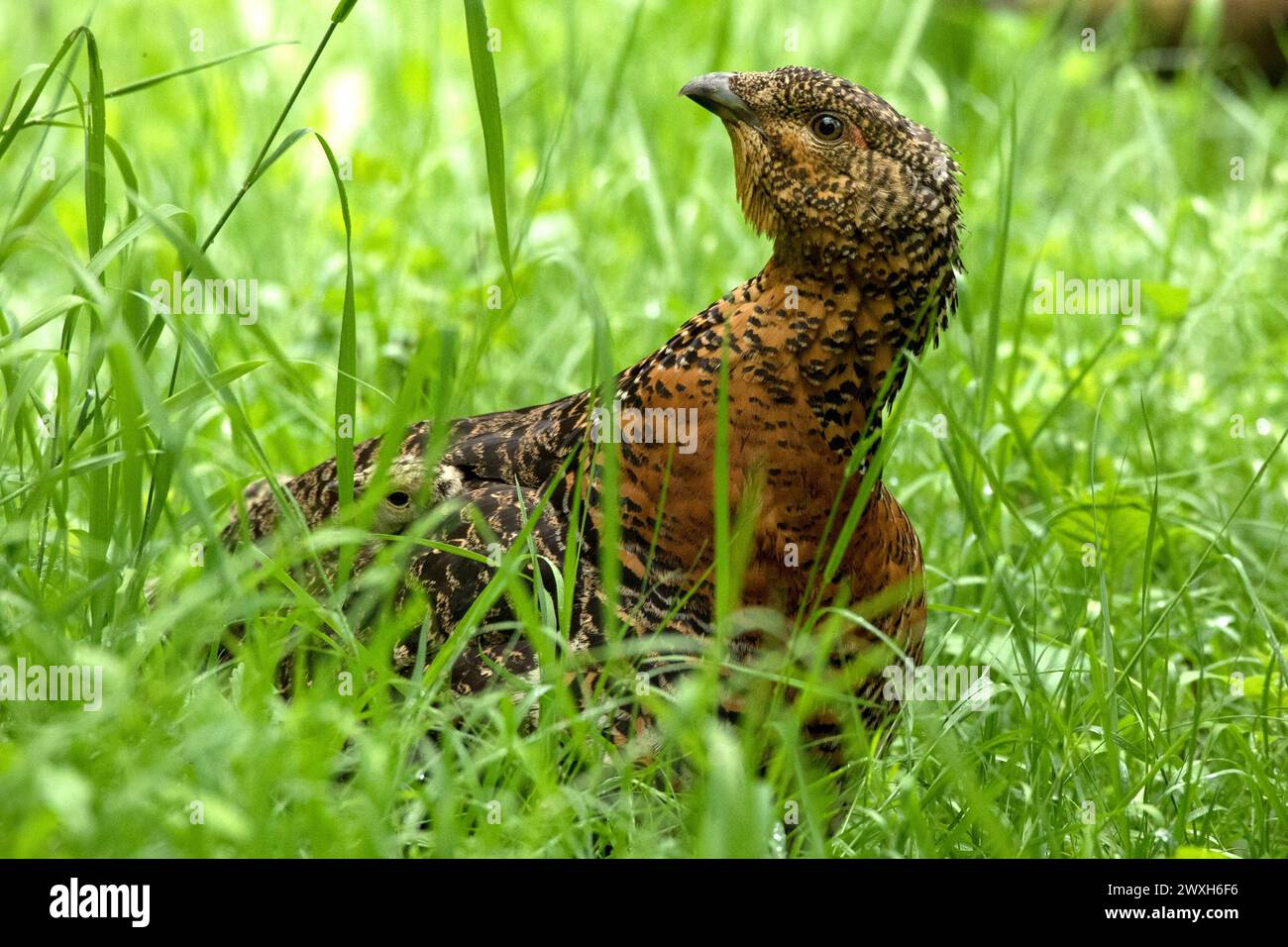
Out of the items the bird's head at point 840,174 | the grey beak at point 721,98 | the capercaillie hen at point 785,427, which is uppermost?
the grey beak at point 721,98

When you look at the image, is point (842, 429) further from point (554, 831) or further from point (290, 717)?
point (290, 717)

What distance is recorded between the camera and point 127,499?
2.85 m

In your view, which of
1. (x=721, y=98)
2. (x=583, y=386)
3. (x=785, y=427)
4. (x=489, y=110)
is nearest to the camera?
(x=489, y=110)

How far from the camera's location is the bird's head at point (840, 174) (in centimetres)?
321

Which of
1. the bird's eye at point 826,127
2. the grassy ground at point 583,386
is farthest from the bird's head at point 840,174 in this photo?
the grassy ground at point 583,386

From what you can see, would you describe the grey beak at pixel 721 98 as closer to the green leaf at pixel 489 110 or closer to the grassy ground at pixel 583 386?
the grassy ground at pixel 583 386

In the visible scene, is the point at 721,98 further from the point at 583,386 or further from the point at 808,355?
the point at 583,386

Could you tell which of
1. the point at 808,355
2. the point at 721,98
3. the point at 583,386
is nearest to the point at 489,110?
the point at 721,98

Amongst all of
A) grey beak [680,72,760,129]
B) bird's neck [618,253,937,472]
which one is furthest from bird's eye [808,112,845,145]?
bird's neck [618,253,937,472]

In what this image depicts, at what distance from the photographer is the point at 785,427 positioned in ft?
10.5

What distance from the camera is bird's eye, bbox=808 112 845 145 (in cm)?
327

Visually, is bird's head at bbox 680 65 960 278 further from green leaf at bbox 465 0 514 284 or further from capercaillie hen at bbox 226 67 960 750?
green leaf at bbox 465 0 514 284

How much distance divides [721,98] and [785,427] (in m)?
0.76

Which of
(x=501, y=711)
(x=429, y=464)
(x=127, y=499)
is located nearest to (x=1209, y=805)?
(x=501, y=711)
